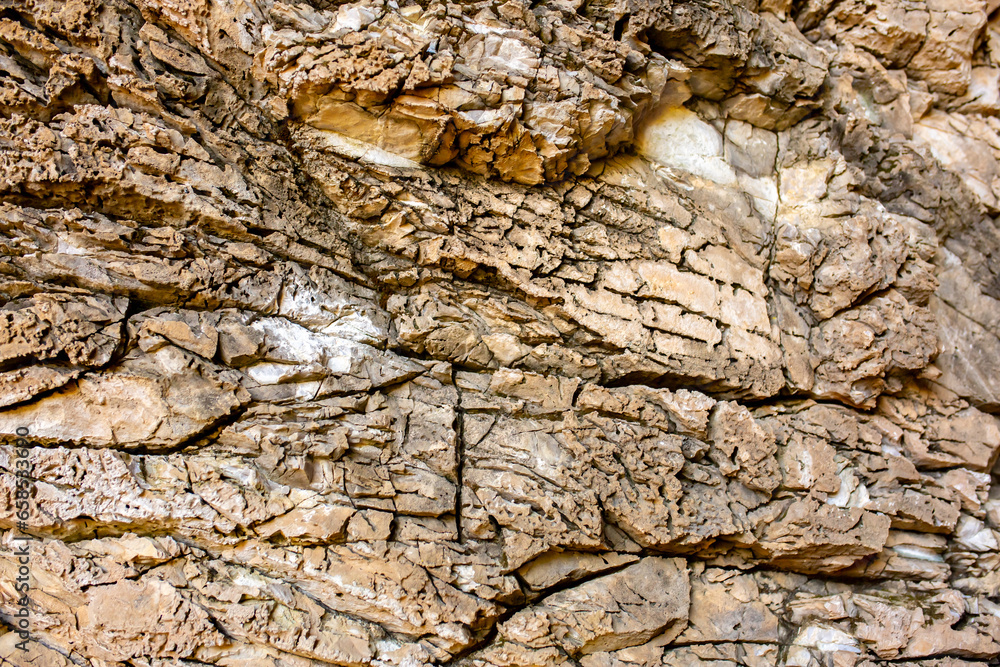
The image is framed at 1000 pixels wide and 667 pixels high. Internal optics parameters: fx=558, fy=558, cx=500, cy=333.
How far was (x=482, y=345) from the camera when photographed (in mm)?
4281

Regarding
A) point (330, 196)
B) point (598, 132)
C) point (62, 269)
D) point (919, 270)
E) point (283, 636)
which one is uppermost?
point (598, 132)

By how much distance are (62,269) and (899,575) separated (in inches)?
259

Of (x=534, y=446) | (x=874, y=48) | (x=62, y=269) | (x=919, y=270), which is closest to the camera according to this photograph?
(x=62, y=269)

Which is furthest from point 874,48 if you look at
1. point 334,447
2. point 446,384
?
point 334,447

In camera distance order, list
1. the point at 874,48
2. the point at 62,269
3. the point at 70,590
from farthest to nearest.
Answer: the point at 874,48 < the point at 62,269 < the point at 70,590

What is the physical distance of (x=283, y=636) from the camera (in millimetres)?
3389

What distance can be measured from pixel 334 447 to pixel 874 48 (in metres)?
6.19

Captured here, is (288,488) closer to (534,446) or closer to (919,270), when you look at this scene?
(534,446)

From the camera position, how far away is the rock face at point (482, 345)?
3.45 meters

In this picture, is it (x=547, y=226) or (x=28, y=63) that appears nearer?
(x=28, y=63)

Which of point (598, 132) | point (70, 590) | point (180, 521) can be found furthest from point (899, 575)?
point (70, 590)

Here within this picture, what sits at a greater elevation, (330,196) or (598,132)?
(598,132)

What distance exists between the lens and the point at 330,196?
421 centimetres

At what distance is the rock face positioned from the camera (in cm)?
345
